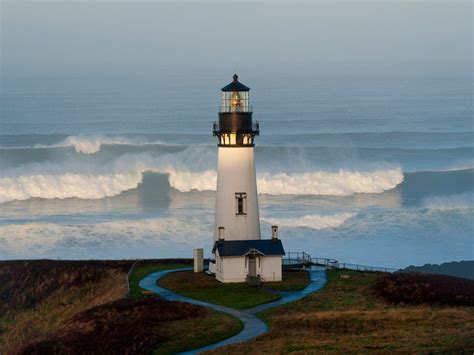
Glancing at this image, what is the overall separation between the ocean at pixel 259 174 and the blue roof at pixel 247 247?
736 centimetres

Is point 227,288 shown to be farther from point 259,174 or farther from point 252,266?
point 259,174

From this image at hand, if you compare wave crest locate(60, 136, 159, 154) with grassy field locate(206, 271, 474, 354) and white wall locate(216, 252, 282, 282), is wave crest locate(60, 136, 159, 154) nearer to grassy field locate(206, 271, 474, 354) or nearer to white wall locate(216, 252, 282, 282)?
white wall locate(216, 252, 282, 282)

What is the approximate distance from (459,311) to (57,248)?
17672 mm

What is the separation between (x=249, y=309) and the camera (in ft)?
93.4

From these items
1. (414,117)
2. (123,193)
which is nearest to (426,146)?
(414,117)

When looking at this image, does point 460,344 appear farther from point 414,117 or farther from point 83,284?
point 414,117

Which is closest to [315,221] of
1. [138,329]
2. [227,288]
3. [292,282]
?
[292,282]

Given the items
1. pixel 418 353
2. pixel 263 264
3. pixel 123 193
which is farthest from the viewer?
pixel 123 193

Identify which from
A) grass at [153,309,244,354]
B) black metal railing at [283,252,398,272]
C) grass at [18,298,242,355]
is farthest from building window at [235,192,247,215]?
grass at [153,309,244,354]

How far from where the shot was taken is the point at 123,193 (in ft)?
188

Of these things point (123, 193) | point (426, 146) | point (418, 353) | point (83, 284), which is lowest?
point (418, 353)

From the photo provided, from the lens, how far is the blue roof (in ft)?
104

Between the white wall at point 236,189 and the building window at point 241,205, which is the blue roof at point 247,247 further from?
the building window at point 241,205

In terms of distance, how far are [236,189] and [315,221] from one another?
13944 millimetres
